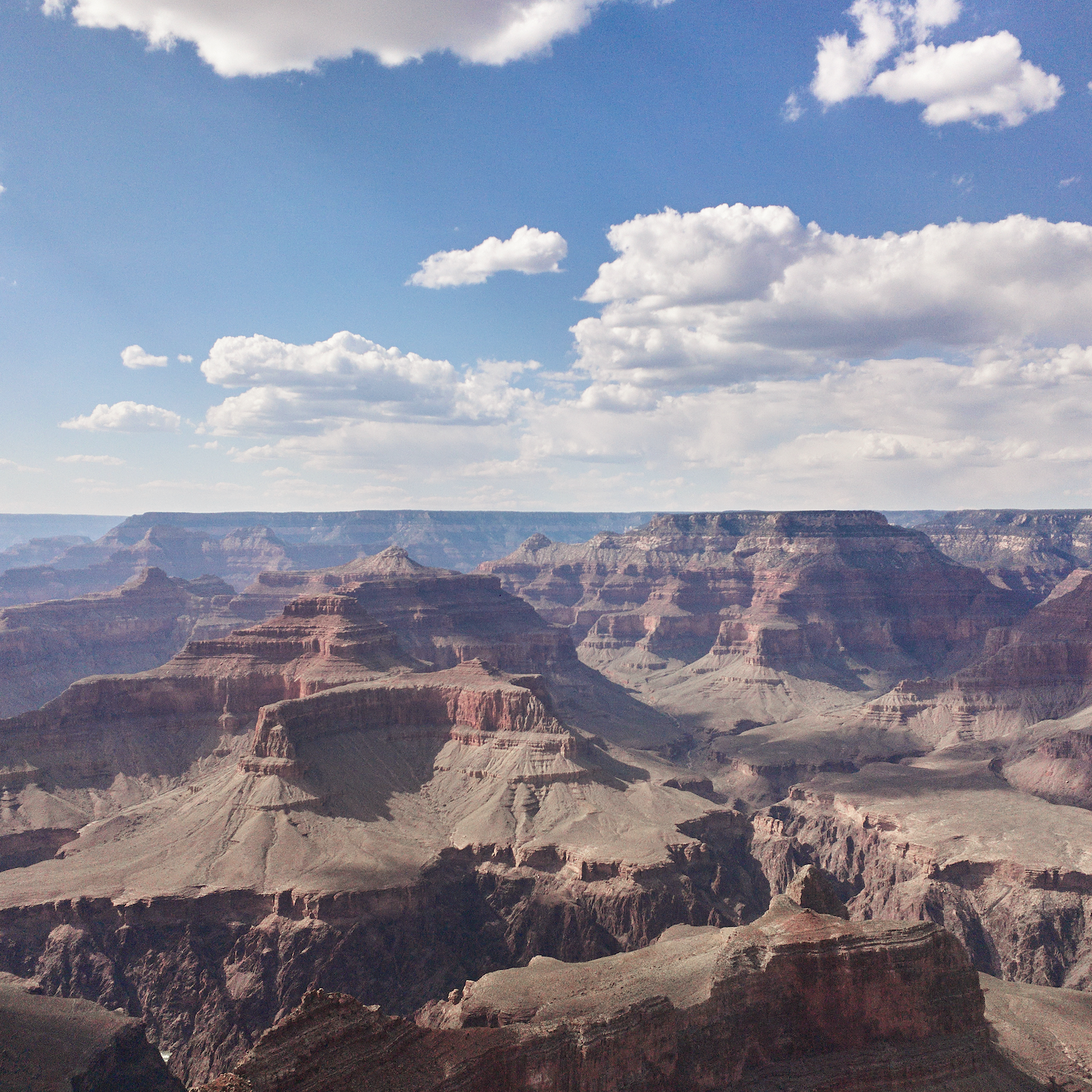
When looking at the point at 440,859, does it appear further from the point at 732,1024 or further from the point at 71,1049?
the point at 732,1024

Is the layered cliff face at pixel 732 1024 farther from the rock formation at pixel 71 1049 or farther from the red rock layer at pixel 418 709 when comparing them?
the red rock layer at pixel 418 709

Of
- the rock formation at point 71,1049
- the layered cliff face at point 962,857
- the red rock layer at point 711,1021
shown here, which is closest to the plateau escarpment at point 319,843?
the rock formation at point 71,1049

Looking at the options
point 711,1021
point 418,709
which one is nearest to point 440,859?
point 418,709

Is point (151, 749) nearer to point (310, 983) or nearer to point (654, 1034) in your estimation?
point (310, 983)

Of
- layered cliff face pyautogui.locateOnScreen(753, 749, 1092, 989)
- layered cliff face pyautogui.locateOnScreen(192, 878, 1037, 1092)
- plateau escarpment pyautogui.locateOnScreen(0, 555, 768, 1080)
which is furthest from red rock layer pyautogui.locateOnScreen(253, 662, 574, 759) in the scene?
layered cliff face pyautogui.locateOnScreen(192, 878, 1037, 1092)

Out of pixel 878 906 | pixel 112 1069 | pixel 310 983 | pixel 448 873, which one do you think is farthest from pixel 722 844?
pixel 112 1069

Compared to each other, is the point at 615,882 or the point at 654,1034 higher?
the point at 654,1034

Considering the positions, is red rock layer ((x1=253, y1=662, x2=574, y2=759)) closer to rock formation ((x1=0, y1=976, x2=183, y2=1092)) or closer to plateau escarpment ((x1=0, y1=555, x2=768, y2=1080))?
plateau escarpment ((x1=0, y1=555, x2=768, y2=1080))
